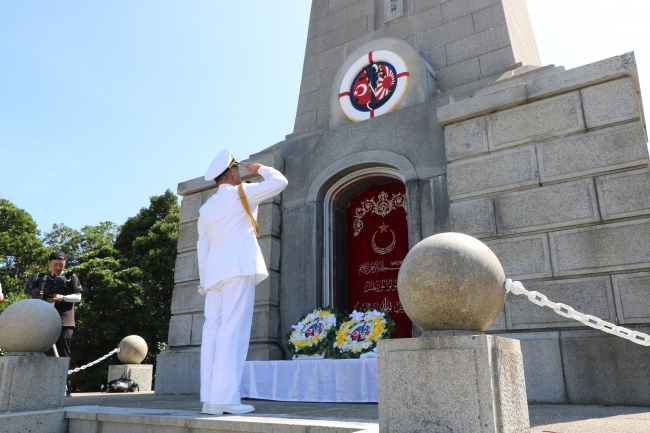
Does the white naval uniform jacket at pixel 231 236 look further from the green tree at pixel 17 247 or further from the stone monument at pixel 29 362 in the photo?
the green tree at pixel 17 247

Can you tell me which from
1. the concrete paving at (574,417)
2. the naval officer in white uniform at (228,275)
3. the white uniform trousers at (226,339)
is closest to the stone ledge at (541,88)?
the naval officer in white uniform at (228,275)

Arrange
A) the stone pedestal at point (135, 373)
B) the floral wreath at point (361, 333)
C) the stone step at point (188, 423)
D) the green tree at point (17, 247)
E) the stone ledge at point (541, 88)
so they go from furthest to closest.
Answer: the green tree at point (17, 247) < the stone pedestal at point (135, 373) < the floral wreath at point (361, 333) < the stone ledge at point (541, 88) < the stone step at point (188, 423)

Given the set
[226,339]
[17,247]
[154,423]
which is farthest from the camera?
[17,247]

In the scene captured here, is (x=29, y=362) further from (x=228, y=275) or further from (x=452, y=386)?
(x=452, y=386)

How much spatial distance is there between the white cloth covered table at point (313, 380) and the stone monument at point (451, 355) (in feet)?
9.45

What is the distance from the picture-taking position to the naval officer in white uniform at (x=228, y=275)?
15.6 feet

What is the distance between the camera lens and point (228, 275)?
5004 mm

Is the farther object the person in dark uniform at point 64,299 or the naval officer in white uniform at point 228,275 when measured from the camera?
the person in dark uniform at point 64,299

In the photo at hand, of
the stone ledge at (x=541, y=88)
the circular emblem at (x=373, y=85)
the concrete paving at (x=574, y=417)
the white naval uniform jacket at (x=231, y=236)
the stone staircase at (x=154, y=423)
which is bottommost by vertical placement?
the stone staircase at (x=154, y=423)

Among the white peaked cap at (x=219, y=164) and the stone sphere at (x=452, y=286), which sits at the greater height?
the white peaked cap at (x=219, y=164)

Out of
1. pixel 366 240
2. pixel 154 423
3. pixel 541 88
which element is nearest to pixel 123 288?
pixel 366 240

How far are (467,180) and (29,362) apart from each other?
223 inches

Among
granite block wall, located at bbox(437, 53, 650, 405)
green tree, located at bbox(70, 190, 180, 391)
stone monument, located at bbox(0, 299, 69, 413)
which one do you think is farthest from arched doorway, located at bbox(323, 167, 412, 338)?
green tree, located at bbox(70, 190, 180, 391)

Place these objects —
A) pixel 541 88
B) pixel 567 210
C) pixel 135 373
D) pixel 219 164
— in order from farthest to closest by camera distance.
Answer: pixel 135 373 → pixel 541 88 → pixel 567 210 → pixel 219 164
